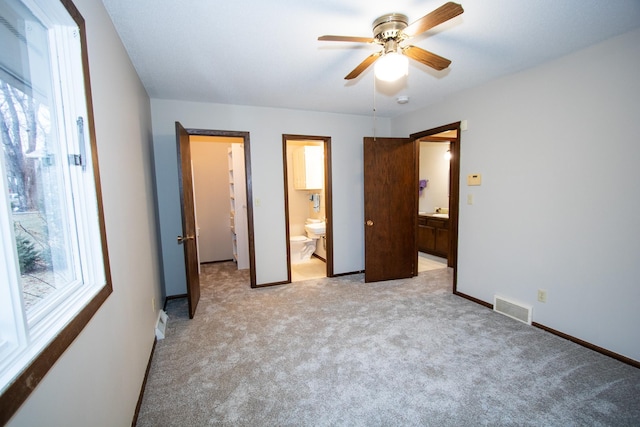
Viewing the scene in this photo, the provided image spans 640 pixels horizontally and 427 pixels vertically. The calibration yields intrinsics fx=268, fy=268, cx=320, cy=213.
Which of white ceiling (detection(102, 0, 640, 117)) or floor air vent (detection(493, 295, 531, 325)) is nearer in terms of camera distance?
white ceiling (detection(102, 0, 640, 117))

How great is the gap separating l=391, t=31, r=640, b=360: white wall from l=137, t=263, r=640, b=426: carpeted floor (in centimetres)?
37

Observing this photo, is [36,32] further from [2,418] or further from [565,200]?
[565,200]

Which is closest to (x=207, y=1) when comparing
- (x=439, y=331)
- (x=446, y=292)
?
(x=439, y=331)

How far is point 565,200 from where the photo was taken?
7.64 ft

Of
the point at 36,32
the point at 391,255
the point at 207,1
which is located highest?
the point at 207,1

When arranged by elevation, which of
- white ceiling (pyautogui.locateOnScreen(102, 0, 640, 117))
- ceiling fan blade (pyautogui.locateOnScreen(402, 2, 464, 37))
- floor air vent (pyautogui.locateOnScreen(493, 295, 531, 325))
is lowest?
floor air vent (pyautogui.locateOnScreen(493, 295, 531, 325))

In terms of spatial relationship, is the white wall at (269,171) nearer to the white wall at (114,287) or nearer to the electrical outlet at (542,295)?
the white wall at (114,287)

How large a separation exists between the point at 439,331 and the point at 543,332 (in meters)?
0.94

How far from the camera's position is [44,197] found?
3.34ft

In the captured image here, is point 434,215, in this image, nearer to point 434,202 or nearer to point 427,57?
point 434,202

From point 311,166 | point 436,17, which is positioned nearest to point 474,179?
point 436,17

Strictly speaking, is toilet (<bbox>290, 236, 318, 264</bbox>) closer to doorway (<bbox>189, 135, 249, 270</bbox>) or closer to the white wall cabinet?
doorway (<bbox>189, 135, 249, 270</bbox>)

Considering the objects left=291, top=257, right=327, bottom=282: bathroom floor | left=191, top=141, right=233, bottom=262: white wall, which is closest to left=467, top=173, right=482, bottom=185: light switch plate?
left=291, top=257, right=327, bottom=282: bathroom floor

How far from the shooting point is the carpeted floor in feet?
5.26
